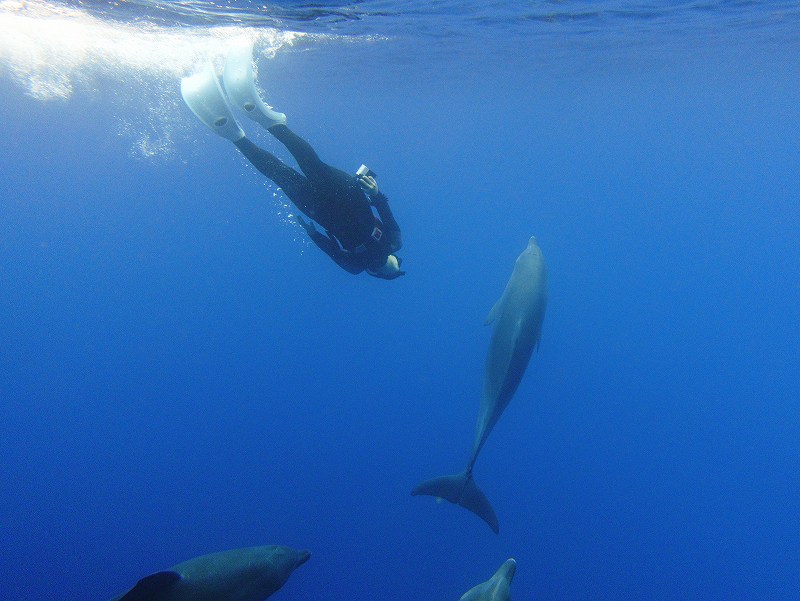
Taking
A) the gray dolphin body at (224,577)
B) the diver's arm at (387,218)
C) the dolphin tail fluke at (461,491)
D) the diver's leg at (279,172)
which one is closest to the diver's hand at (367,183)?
the diver's arm at (387,218)

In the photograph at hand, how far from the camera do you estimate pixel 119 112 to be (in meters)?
40.3

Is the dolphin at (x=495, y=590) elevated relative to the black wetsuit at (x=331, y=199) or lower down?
lower down

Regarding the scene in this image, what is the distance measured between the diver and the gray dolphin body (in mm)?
4040

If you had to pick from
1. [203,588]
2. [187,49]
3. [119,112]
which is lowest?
[203,588]

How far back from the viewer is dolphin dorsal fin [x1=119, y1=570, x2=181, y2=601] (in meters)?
4.81

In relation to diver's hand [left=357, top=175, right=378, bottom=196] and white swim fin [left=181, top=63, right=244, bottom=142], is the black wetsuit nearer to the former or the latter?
diver's hand [left=357, top=175, right=378, bottom=196]

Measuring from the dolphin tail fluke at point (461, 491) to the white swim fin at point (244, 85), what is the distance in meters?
5.95

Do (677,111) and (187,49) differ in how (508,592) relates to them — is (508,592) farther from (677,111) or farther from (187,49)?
(677,111)

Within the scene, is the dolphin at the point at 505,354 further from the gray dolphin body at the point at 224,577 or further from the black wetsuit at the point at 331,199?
the gray dolphin body at the point at 224,577

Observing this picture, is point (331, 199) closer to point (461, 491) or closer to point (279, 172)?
point (279, 172)

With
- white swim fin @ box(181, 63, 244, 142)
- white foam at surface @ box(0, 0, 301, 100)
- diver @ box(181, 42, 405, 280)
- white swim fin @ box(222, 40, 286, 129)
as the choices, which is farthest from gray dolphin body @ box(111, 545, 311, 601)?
white foam at surface @ box(0, 0, 301, 100)

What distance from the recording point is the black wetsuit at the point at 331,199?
23.4 ft

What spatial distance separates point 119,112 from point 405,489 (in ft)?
125

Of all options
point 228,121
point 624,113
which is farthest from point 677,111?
point 228,121
